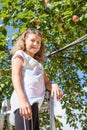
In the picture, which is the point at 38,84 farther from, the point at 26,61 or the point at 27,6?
the point at 27,6

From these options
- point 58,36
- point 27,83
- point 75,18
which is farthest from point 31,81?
point 58,36

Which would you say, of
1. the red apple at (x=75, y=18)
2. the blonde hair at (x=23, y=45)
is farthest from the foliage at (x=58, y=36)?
the blonde hair at (x=23, y=45)

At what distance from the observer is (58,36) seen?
6.75 meters

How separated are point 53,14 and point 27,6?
648 mm

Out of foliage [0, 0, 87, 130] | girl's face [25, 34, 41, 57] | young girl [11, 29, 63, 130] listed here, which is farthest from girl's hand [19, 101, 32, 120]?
foliage [0, 0, 87, 130]

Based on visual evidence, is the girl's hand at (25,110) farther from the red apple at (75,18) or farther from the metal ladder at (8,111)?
the red apple at (75,18)

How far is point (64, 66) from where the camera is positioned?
8.41 metres

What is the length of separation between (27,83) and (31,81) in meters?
0.03

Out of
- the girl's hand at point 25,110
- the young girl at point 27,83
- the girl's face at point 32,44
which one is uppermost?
the girl's face at point 32,44

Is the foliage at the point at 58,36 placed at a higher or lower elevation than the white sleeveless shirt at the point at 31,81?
higher

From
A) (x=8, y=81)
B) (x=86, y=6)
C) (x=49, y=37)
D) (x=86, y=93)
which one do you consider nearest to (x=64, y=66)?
(x=86, y=93)

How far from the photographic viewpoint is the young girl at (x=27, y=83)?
83.6 inches

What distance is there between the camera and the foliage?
5020 millimetres

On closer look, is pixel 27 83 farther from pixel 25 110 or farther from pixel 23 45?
pixel 23 45
